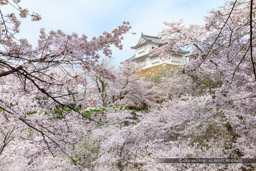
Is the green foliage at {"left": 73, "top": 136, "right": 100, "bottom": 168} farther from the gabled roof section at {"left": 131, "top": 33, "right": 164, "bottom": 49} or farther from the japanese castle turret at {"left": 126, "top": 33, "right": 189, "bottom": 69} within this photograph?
the gabled roof section at {"left": 131, "top": 33, "right": 164, "bottom": 49}

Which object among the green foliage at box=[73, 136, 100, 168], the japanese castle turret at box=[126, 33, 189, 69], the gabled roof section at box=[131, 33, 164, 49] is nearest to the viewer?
the green foliage at box=[73, 136, 100, 168]

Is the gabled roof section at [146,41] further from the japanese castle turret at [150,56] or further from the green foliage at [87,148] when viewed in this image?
the green foliage at [87,148]

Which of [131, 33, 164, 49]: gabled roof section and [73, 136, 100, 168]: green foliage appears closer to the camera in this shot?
[73, 136, 100, 168]: green foliage

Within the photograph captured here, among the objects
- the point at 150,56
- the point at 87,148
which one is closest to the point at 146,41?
the point at 150,56

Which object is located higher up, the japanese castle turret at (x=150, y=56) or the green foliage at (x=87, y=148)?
the japanese castle turret at (x=150, y=56)

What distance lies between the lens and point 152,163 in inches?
154

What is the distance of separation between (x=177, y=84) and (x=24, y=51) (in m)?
13.6

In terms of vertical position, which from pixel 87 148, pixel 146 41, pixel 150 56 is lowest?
pixel 87 148

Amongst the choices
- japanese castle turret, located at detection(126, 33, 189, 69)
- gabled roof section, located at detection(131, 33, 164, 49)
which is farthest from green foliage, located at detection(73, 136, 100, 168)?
gabled roof section, located at detection(131, 33, 164, 49)

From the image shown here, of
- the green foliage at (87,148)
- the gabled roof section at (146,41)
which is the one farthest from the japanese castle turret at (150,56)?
the green foliage at (87,148)

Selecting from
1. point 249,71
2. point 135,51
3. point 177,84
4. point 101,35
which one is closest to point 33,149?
point 101,35

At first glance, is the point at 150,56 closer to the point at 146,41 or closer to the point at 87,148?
the point at 146,41

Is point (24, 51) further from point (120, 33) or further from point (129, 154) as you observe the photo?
point (129, 154)

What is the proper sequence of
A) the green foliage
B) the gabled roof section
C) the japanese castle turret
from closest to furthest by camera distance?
1. the green foliage
2. the japanese castle turret
3. the gabled roof section
